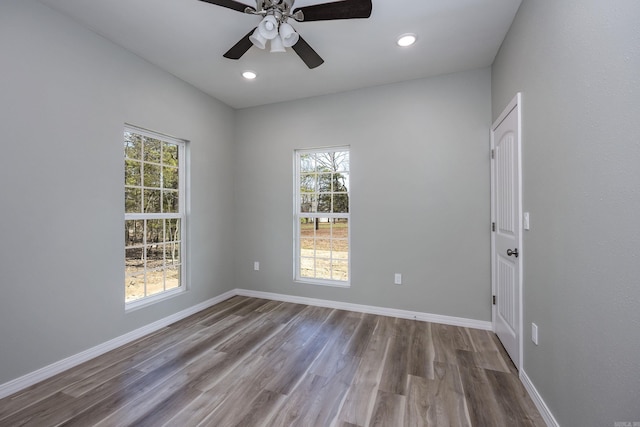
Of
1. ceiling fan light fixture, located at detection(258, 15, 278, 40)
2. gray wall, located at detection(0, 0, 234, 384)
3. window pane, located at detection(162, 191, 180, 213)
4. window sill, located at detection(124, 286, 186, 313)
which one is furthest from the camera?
window pane, located at detection(162, 191, 180, 213)

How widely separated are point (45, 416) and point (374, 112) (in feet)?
12.6

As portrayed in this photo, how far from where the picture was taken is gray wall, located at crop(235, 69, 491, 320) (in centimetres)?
299

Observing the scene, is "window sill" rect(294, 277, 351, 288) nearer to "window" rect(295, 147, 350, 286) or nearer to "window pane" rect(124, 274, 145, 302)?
"window" rect(295, 147, 350, 286)

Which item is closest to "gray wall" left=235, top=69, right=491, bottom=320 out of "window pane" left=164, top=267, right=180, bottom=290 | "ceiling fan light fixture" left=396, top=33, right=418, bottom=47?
"ceiling fan light fixture" left=396, top=33, right=418, bottom=47

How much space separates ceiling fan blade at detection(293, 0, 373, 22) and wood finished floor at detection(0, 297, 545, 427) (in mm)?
2501

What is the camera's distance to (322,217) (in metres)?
3.77

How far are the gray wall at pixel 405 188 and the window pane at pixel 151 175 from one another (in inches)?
54.4

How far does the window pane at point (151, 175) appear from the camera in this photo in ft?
9.71

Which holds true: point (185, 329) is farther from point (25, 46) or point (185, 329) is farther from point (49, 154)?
point (25, 46)

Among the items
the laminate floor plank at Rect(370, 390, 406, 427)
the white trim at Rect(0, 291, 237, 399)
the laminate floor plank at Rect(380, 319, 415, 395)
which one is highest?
the white trim at Rect(0, 291, 237, 399)

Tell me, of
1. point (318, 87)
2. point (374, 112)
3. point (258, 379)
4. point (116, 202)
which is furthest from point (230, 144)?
point (258, 379)

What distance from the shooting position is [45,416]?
1688mm

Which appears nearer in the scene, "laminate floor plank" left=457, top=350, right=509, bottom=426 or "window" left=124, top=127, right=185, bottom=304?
"laminate floor plank" left=457, top=350, right=509, bottom=426

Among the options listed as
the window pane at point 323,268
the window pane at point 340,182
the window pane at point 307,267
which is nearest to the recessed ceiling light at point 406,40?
the window pane at point 340,182
